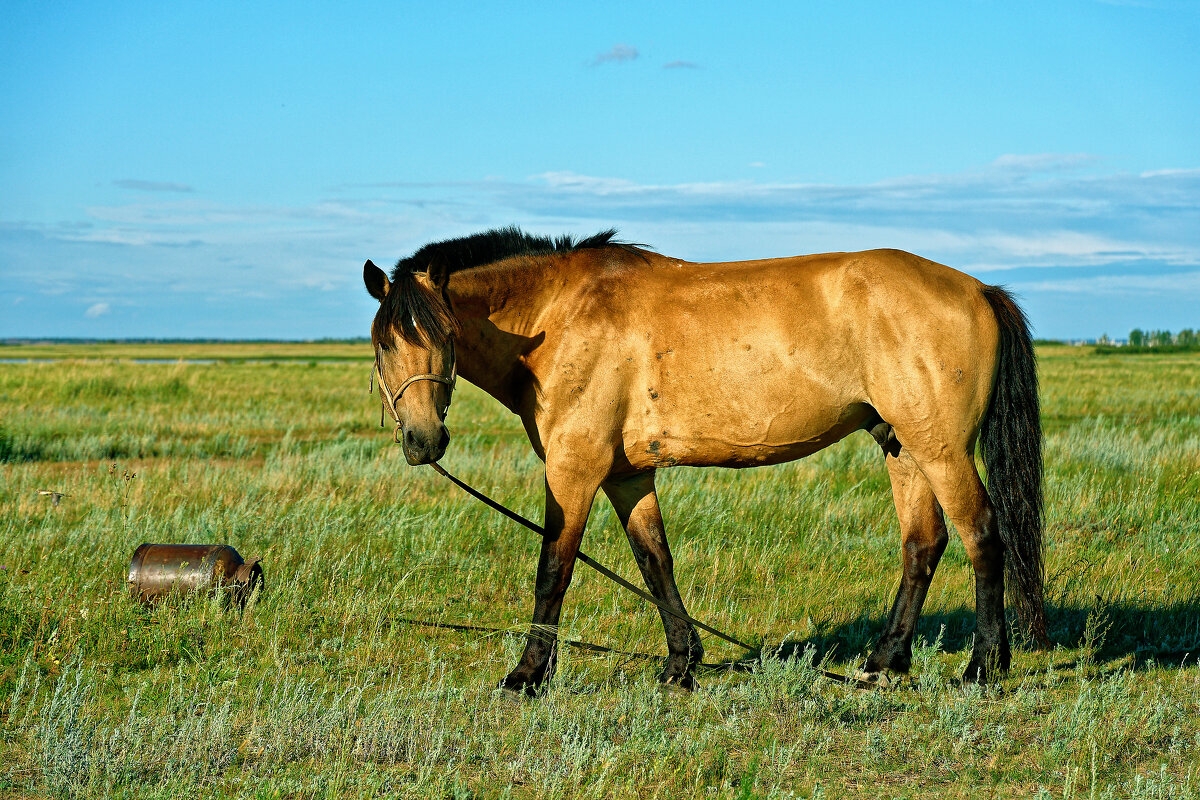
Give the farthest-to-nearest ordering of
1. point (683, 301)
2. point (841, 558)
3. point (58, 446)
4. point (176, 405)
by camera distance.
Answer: point (176, 405) < point (58, 446) < point (841, 558) < point (683, 301)

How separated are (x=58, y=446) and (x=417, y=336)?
13865 millimetres

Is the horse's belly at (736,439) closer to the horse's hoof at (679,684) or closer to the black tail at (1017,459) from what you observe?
the black tail at (1017,459)

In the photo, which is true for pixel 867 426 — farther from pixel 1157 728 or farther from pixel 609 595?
pixel 609 595

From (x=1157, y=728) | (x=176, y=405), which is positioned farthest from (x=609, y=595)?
(x=176, y=405)

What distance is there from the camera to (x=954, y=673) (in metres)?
5.70

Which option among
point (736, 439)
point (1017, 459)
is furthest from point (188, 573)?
point (1017, 459)

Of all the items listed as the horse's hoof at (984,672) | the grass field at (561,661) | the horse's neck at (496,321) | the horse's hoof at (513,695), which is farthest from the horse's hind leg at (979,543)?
the horse's hoof at (513,695)

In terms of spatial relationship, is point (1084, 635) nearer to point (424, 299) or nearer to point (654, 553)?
point (654, 553)

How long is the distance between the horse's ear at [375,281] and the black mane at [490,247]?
0.38ft

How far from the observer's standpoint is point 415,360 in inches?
196

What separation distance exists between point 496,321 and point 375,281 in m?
0.75

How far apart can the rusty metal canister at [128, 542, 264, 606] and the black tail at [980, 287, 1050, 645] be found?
496cm

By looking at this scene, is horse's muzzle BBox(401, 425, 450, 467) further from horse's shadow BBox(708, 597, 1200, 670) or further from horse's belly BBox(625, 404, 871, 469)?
horse's shadow BBox(708, 597, 1200, 670)

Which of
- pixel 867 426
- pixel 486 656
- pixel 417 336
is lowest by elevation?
pixel 486 656
